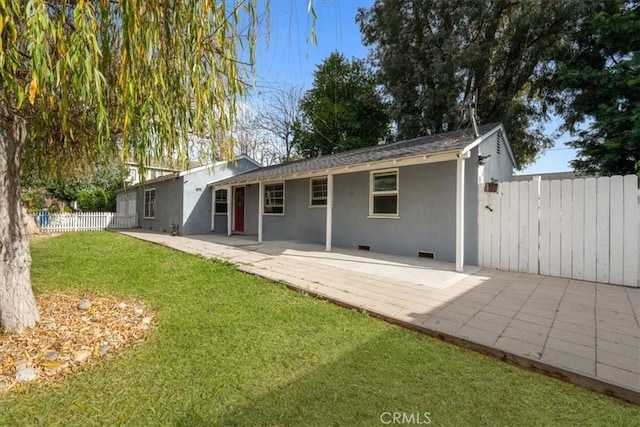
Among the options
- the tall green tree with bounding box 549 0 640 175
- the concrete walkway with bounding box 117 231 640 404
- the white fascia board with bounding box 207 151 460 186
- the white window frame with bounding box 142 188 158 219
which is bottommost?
the concrete walkway with bounding box 117 231 640 404

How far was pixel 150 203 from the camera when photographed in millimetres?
16547

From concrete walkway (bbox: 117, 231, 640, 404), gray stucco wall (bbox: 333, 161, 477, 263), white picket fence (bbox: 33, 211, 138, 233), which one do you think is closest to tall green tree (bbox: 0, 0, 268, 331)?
concrete walkway (bbox: 117, 231, 640, 404)

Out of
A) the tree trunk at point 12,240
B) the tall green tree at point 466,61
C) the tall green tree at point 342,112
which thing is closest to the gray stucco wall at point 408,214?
the tall green tree at point 466,61

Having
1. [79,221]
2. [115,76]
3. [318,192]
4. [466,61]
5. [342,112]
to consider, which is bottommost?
[79,221]

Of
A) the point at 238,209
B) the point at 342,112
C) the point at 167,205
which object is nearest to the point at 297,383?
the point at 238,209

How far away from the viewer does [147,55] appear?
228 cm

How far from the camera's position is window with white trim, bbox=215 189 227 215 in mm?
14000

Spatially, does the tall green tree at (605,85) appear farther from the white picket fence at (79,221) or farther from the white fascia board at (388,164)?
the white picket fence at (79,221)

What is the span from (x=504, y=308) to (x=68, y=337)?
5155 mm

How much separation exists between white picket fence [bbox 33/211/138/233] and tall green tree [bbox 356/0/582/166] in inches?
655

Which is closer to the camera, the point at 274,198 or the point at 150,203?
the point at 274,198

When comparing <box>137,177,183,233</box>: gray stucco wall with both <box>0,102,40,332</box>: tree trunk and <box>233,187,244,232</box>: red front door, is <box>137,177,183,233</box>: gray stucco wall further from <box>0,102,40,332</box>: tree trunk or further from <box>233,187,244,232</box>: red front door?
<box>0,102,40,332</box>: tree trunk

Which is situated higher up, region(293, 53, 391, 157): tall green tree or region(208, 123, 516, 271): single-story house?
region(293, 53, 391, 157): tall green tree

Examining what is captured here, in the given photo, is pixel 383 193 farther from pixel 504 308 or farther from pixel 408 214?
pixel 504 308
